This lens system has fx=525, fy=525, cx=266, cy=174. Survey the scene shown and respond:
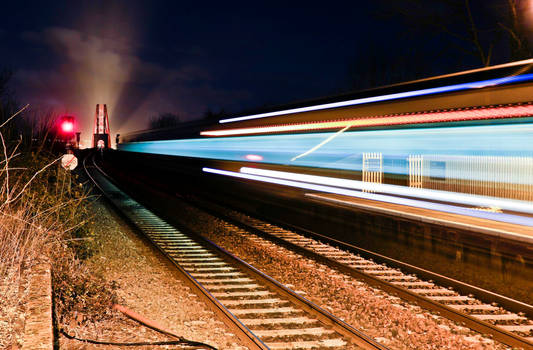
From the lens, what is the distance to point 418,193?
29.9ft

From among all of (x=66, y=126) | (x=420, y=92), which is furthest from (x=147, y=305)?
(x=66, y=126)

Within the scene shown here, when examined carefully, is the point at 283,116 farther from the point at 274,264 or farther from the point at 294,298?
the point at 294,298

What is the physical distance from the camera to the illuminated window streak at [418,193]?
729 cm

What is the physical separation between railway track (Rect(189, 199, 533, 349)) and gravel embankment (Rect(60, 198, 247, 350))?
8.32 ft

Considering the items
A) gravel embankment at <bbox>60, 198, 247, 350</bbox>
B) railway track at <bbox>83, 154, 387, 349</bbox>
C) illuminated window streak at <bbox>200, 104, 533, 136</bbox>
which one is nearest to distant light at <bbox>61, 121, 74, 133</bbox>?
gravel embankment at <bbox>60, 198, 247, 350</bbox>

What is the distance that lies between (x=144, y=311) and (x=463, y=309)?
3955 mm

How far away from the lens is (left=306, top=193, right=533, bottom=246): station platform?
6.95m

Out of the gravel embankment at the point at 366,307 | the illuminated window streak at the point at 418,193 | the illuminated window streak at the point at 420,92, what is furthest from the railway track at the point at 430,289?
the illuminated window streak at the point at 420,92

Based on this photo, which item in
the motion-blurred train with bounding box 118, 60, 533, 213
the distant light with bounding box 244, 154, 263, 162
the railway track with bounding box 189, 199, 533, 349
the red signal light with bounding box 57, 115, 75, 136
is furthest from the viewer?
the distant light with bounding box 244, 154, 263, 162

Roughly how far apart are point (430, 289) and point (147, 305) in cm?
392

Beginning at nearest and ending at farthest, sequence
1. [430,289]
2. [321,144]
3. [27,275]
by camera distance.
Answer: [27,275]
[430,289]
[321,144]

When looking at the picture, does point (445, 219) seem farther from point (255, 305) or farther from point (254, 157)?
point (254, 157)

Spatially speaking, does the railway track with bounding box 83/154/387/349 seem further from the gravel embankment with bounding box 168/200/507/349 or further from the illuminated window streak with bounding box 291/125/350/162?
the illuminated window streak with bounding box 291/125/350/162

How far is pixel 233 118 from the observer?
18078mm
